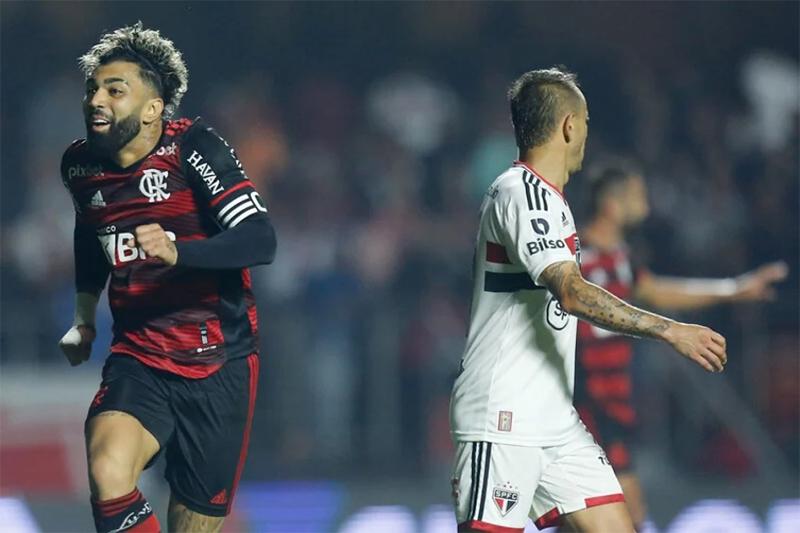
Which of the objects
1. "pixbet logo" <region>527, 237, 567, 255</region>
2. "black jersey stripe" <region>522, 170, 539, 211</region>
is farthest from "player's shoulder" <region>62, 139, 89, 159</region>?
"pixbet logo" <region>527, 237, 567, 255</region>

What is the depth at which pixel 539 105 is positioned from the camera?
450cm

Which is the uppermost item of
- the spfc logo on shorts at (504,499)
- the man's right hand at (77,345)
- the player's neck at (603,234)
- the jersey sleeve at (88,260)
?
the player's neck at (603,234)

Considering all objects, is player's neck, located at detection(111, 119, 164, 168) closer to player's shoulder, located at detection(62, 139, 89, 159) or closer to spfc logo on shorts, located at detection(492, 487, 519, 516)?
player's shoulder, located at detection(62, 139, 89, 159)

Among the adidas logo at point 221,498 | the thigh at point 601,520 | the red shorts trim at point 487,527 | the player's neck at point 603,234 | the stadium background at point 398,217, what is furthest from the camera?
the stadium background at point 398,217

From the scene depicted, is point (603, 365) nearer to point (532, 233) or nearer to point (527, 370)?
point (527, 370)

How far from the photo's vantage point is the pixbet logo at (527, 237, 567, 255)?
4.26m

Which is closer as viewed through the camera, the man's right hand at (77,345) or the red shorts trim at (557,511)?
the red shorts trim at (557,511)

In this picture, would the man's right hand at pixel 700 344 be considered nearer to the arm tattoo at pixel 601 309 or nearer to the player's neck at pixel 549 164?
the arm tattoo at pixel 601 309

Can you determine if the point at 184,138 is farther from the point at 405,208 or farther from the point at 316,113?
the point at 316,113

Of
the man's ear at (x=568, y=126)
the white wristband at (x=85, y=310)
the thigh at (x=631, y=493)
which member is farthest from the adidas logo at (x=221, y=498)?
the thigh at (x=631, y=493)

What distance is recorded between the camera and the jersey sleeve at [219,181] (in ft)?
15.8

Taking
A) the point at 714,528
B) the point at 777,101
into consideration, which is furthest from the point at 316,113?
the point at 714,528

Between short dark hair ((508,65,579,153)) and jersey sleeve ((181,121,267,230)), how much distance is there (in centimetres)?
99

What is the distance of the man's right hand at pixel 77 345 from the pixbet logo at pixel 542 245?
183cm
